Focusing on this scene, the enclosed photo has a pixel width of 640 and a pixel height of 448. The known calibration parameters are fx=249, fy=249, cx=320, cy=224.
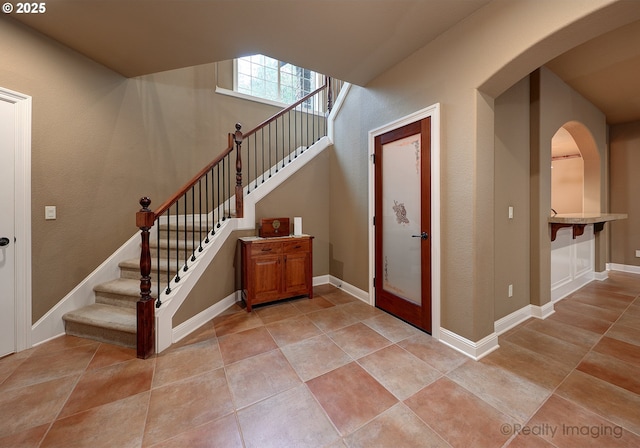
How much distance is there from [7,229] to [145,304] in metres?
1.34

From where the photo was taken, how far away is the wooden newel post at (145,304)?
208 centimetres

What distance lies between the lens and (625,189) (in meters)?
4.71

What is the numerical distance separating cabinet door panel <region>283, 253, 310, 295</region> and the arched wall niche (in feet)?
14.2

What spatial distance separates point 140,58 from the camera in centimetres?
261

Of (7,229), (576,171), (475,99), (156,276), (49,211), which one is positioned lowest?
(156,276)

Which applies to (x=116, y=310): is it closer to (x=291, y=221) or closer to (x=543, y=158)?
(x=291, y=221)

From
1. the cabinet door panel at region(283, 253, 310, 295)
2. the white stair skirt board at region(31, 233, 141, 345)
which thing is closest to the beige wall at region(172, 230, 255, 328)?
the cabinet door panel at region(283, 253, 310, 295)

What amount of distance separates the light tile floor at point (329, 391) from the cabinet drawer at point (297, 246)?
0.99 m

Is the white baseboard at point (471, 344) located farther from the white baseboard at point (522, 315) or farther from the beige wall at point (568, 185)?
the beige wall at point (568, 185)

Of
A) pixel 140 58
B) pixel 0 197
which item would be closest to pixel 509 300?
pixel 140 58

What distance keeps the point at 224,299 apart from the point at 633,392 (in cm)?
360

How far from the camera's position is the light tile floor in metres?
1.38

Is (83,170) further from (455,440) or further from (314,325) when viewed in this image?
(455,440)

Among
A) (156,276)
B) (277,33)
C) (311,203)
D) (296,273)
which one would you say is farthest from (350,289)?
(277,33)
